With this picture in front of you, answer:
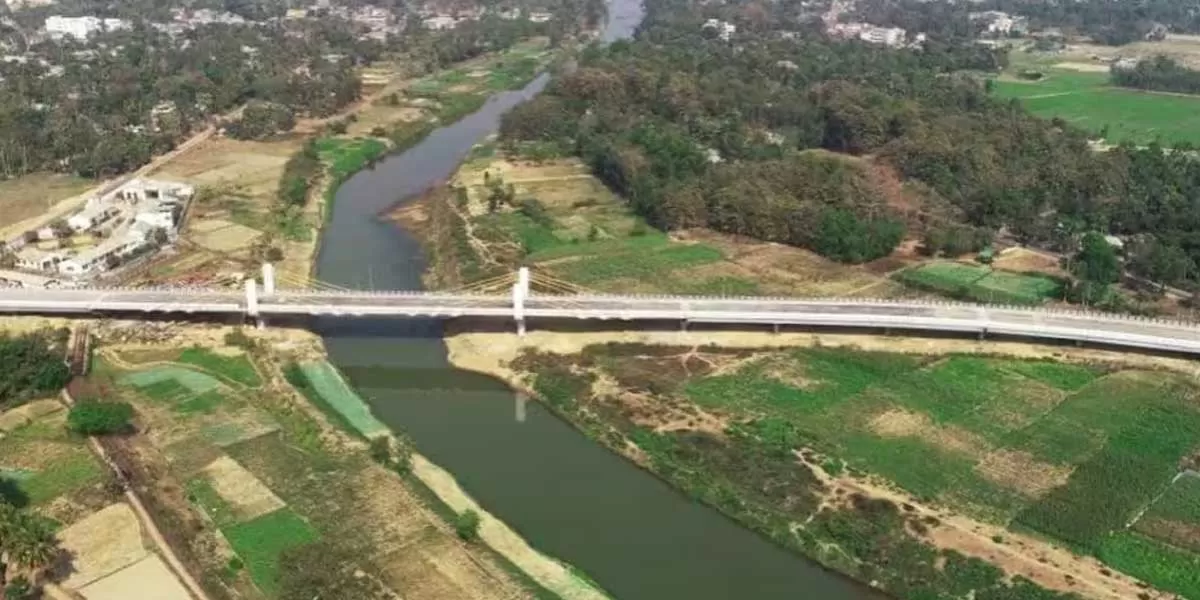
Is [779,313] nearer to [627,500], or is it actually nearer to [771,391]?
[771,391]

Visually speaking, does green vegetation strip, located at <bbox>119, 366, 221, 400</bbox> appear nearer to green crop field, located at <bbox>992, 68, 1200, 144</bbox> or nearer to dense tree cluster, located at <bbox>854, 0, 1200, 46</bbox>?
green crop field, located at <bbox>992, 68, 1200, 144</bbox>

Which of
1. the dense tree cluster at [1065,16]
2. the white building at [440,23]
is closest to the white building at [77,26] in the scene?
the white building at [440,23]

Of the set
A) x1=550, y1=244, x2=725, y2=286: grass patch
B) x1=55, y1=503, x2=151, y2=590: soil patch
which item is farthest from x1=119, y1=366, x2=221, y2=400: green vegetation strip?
x1=550, y1=244, x2=725, y2=286: grass patch

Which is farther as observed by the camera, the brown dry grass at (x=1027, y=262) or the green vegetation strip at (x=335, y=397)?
the brown dry grass at (x=1027, y=262)

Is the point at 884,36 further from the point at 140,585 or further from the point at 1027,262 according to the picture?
the point at 140,585

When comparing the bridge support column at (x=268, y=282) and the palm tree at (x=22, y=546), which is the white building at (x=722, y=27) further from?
the palm tree at (x=22, y=546)
